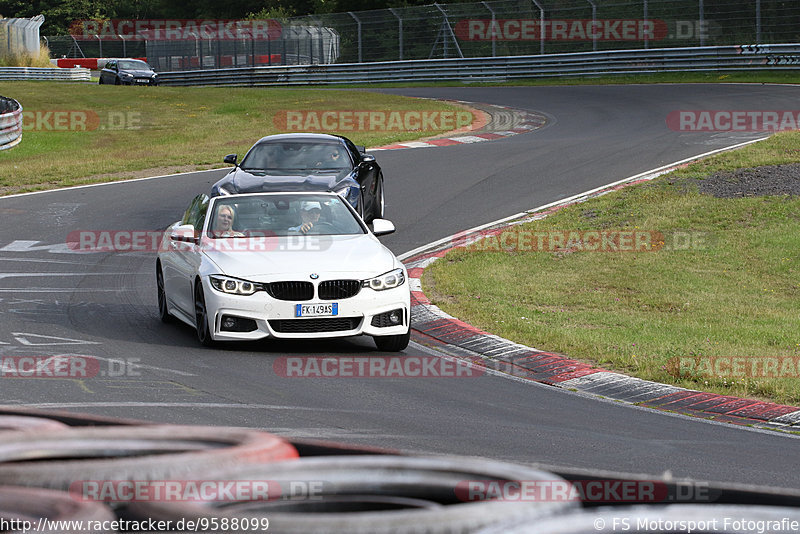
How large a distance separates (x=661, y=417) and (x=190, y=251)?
17.2ft

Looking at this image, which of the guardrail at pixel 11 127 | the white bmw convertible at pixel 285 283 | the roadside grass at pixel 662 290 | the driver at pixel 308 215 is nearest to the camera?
the roadside grass at pixel 662 290

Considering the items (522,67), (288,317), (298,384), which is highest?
(522,67)

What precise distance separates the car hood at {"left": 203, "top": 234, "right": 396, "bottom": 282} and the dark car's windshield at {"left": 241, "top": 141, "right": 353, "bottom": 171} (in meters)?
5.25

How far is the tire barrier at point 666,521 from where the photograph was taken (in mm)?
3078

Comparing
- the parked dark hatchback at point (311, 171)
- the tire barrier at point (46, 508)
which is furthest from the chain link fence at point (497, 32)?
the tire barrier at point (46, 508)

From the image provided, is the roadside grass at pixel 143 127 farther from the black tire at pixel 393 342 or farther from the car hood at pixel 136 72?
the black tire at pixel 393 342

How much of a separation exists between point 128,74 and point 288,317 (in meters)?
47.2

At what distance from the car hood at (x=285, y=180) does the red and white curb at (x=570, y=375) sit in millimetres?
2245

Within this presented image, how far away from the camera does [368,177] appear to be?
16.6 meters

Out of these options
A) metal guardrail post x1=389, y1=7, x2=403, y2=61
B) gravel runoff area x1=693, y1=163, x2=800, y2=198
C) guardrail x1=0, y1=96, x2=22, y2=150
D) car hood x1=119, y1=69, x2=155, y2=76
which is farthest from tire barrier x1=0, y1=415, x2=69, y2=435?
car hood x1=119, y1=69, x2=155, y2=76

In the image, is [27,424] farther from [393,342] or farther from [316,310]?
[393,342]

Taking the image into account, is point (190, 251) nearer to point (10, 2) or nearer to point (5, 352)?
point (5, 352)

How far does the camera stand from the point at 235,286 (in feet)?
33.5

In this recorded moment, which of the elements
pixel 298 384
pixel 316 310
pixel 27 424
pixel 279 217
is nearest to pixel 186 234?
pixel 279 217
